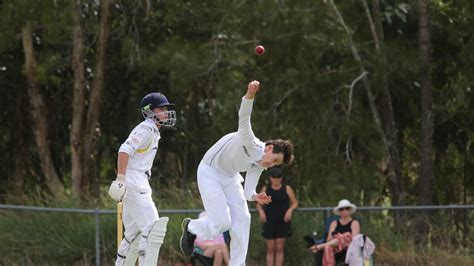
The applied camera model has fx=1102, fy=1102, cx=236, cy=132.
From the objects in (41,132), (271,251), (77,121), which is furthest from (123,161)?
(41,132)

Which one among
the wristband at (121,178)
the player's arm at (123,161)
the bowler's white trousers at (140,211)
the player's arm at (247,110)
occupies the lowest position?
the bowler's white trousers at (140,211)

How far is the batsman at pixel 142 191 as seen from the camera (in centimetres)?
1080

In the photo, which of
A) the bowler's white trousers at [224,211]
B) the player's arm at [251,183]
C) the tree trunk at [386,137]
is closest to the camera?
the bowler's white trousers at [224,211]

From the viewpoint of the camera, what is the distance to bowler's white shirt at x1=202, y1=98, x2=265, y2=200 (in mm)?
10516

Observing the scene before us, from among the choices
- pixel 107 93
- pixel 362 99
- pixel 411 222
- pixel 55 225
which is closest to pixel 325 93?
pixel 362 99

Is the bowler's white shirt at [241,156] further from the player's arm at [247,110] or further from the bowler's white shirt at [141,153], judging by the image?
the bowler's white shirt at [141,153]

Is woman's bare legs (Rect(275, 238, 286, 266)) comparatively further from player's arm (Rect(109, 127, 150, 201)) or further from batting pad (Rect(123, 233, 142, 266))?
player's arm (Rect(109, 127, 150, 201))

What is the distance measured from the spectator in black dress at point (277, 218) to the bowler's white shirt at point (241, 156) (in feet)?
15.0

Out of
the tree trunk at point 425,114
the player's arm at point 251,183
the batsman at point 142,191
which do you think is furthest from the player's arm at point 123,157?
the tree trunk at point 425,114

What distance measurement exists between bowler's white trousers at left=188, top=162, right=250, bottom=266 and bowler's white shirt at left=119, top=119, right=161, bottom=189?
556 millimetres

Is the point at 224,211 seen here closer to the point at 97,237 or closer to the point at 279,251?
the point at 279,251

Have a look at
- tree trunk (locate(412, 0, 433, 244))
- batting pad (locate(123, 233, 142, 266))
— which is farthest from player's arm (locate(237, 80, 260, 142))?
tree trunk (locate(412, 0, 433, 244))

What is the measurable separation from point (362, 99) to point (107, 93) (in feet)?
25.7

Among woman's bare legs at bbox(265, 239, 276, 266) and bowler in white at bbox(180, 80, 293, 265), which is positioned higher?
bowler in white at bbox(180, 80, 293, 265)
